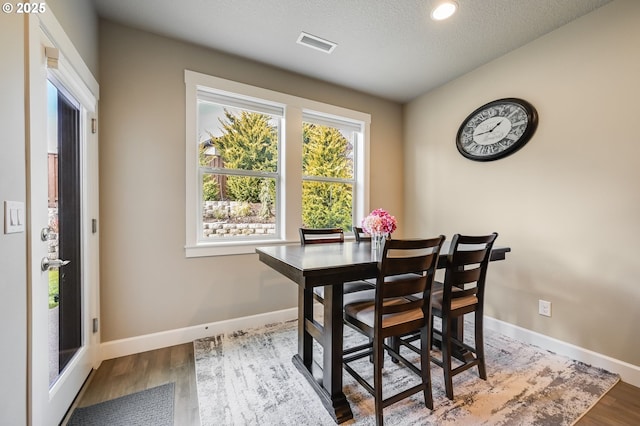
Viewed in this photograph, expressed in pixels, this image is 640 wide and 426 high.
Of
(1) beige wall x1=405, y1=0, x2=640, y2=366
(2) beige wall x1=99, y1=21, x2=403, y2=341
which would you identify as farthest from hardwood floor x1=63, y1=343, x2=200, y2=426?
(1) beige wall x1=405, y1=0, x2=640, y2=366

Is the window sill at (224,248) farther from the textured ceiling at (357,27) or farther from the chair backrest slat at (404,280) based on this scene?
the textured ceiling at (357,27)

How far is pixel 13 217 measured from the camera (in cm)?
100

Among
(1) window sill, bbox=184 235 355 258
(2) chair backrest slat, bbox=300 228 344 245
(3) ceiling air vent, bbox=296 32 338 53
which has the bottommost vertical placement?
(1) window sill, bbox=184 235 355 258

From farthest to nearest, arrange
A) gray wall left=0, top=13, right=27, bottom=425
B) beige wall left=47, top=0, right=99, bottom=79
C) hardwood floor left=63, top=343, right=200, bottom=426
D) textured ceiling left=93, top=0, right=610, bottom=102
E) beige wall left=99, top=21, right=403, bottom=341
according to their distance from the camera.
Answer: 1. beige wall left=99, top=21, right=403, bottom=341
2. textured ceiling left=93, top=0, right=610, bottom=102
3. hardwood floor left=63, top=343, right=200, bottom=426
4. beige wall left=47, top=0, right=99, bottom=79
5. gray wall left=0, top=13, right=27, bottom=425

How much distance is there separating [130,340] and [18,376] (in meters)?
1.29

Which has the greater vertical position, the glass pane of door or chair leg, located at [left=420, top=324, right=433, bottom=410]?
the glass pane of door

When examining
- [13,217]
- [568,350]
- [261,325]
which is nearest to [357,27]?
[13,217]

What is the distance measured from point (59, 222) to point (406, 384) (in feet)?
7.92

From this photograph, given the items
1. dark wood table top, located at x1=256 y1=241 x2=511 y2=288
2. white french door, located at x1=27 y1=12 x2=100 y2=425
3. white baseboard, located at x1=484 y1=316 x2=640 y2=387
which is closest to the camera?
white french door, located at x1=27 y1=12 x2=100 y2=425

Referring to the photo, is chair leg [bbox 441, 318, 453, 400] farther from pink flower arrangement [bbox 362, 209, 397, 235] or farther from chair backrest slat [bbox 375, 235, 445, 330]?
pink flower arrangement [bbox 362, 209, 397, 235]

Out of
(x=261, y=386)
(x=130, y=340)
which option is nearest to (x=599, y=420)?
(x=261, y=386)

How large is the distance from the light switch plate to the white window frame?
4.37 feet

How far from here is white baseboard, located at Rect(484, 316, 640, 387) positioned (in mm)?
1848

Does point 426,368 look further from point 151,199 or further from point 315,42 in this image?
point 315,42
